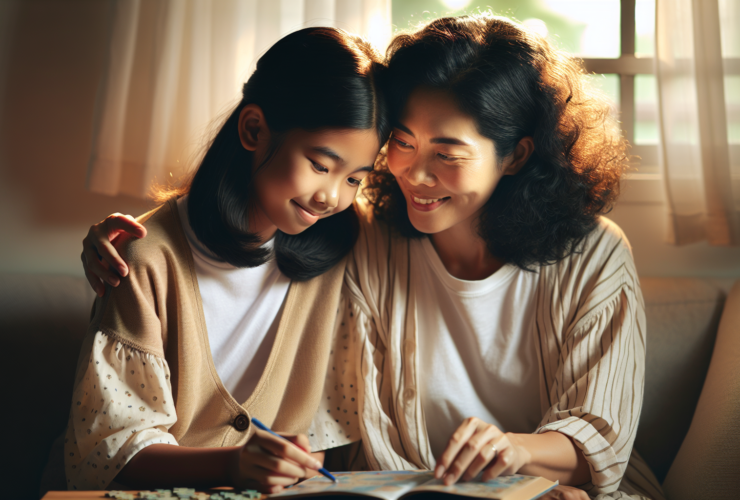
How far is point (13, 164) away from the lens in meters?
1.67

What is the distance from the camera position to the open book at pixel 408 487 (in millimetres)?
762

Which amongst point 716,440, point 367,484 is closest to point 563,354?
point 716,440

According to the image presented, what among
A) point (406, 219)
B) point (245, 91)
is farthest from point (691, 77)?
point (245, 91)

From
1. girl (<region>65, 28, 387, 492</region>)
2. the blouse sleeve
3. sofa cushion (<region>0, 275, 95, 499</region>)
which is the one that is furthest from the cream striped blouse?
sofa cushion (<region>0, 275, 95, 499</region>)

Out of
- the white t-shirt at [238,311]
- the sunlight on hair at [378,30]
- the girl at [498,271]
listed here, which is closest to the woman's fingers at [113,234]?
the white t-shirt at [238,311]

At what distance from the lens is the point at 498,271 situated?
1.28m

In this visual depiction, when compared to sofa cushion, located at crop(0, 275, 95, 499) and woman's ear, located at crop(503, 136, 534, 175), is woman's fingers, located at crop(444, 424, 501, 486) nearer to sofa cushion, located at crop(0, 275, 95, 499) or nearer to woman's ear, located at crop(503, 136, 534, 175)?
woman's ear, located at crop(503, 136, 534, 175)

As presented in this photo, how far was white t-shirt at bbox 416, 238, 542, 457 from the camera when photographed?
1.27 meters

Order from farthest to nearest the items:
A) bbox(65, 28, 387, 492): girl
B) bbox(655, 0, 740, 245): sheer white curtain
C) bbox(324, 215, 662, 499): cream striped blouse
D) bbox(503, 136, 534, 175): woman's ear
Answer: bbox(655, 0, 740, 245): sheer white curtain < bbox(503, 136, 534, 175): woman's ear < bbox(324, 215, 662, 499): cream striped blouse < bbox(65, 28, 387, 492): girl

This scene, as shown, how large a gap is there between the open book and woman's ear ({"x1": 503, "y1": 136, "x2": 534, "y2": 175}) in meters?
0.65

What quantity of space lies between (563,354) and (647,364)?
44cm

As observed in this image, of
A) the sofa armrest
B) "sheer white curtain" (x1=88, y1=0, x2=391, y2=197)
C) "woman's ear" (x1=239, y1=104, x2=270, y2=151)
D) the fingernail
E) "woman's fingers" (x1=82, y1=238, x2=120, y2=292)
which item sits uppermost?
"sheer white curtain" (x1=88, y1=0, x2=391, y2=197)

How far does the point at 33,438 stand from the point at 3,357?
21 centimetres

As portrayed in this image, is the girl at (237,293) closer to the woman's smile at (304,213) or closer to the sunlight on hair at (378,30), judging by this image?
the woman's smile at (304,213)
